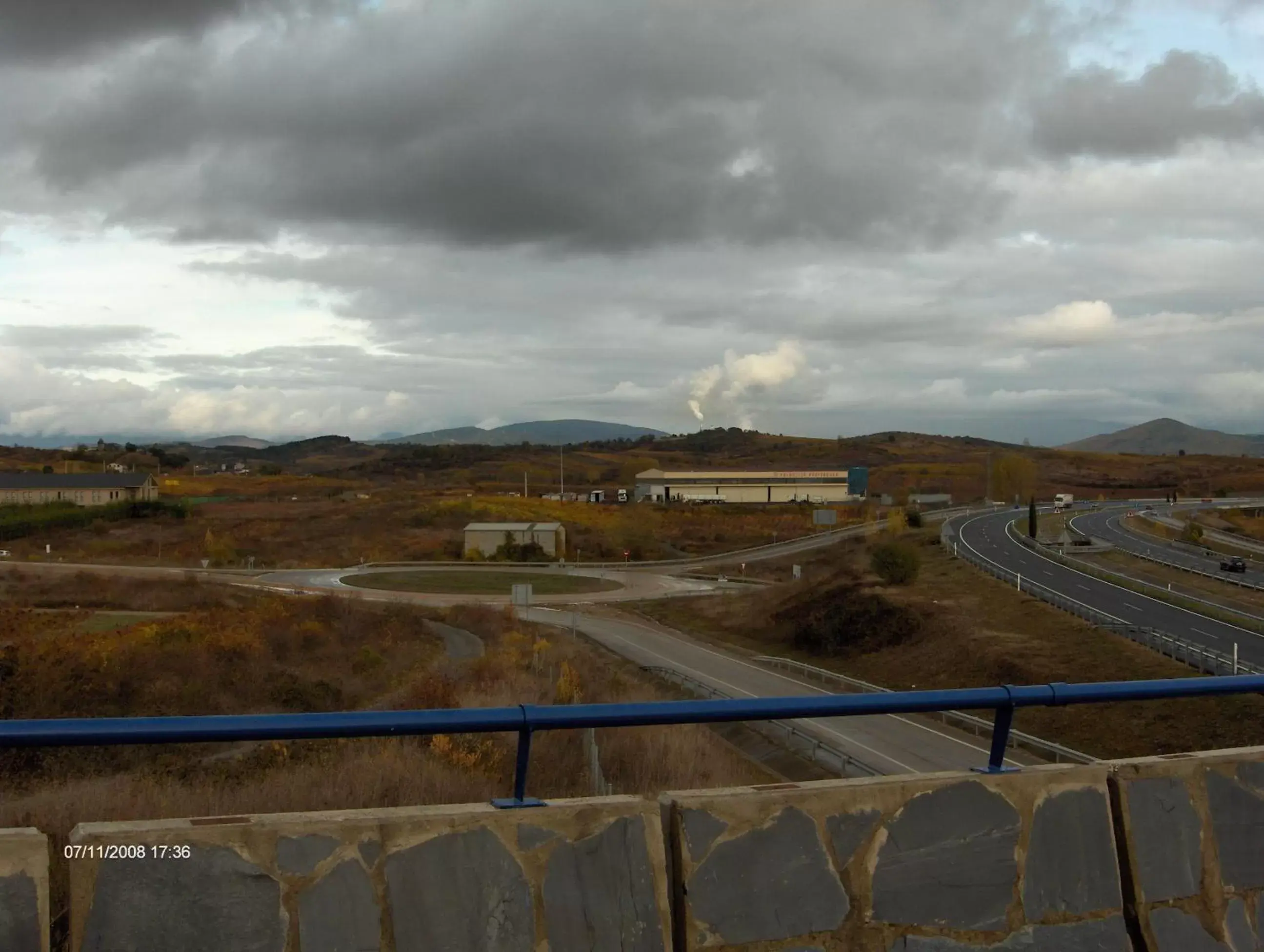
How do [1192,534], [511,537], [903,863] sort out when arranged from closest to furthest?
[903,863], [1192,534], [511,537]

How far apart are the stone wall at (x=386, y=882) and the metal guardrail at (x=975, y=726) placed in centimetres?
118

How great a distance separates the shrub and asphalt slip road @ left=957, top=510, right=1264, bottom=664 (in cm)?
633

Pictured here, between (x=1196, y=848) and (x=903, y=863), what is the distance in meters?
1.38

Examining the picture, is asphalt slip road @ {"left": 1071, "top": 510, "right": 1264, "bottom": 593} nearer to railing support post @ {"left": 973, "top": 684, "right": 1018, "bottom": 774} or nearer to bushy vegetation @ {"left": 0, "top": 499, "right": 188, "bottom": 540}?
railing support post @ {"left": 973, "top": 684, "right": 1018, "bottom": 774}

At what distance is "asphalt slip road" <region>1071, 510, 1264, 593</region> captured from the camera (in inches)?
2474

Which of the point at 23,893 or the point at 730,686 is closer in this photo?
the point at 23,893

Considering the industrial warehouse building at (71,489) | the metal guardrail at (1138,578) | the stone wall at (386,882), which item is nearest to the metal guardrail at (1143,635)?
the metal guardrail at (1138,578)

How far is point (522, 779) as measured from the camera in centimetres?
366

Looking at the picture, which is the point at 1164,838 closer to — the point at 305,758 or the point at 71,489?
the point at 305,758

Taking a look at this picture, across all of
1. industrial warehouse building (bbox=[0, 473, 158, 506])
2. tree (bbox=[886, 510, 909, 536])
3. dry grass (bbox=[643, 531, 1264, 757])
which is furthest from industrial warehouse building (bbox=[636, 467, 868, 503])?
dry grass (bbox=[643, 531, 1264, 757])

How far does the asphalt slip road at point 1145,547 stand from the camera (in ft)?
206

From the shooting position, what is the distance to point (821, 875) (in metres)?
3.86

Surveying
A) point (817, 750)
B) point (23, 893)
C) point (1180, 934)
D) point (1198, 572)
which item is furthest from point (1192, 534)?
point (23, 893)

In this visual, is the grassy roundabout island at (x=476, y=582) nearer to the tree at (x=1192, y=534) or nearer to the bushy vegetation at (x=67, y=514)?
the bushy vegetation at (x=67, y=514)
